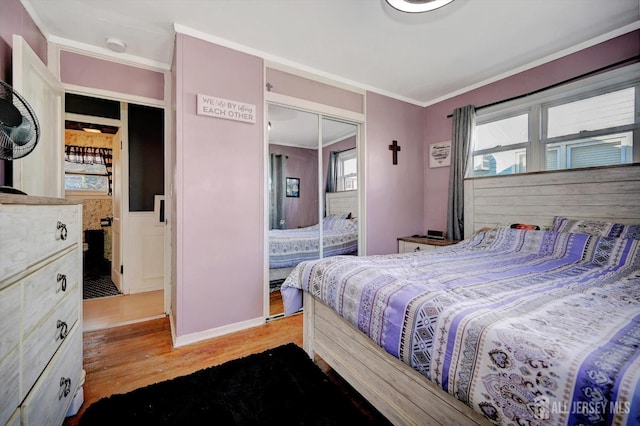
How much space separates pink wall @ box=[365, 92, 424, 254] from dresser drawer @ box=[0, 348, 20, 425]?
3000mm

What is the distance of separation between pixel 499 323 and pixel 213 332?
2.20 meters

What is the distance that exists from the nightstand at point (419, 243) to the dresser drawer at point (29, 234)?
319 centimetres

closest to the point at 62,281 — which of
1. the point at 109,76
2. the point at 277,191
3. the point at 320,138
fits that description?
the point at 277,191

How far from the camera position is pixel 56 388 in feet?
3.69

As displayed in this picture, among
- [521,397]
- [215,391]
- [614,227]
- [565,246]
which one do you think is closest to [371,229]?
[565,246]

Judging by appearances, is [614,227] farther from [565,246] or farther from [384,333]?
[384,333]

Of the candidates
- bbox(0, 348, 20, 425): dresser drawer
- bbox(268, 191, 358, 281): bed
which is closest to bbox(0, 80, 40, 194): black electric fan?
bbox(0, 348, 20, 425): dresser drawer

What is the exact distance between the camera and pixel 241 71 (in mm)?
2521

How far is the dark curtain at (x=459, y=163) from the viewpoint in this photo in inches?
131

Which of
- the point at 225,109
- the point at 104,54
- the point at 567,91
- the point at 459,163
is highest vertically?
the point at 104,54

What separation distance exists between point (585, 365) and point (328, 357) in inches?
52.1

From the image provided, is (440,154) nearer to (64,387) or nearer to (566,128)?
(566,128)

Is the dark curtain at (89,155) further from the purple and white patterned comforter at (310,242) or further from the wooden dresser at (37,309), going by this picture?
the wooden dresser at (37,309)

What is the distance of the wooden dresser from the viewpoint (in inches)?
31.0
